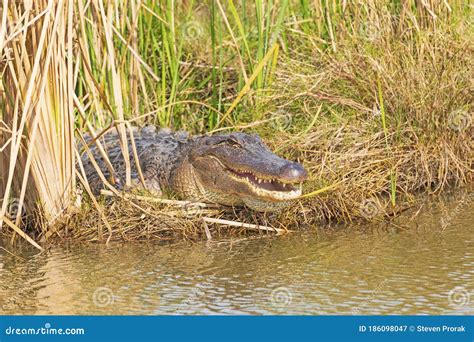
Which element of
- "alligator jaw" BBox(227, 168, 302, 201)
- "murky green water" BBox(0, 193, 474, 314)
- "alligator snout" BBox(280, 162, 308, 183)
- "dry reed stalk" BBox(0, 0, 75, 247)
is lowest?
"murky green water" BBox(0, 193, 474, 314)

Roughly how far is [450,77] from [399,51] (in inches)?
16.1

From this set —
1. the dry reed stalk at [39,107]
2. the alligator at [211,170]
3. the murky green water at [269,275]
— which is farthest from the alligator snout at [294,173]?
the dry reed stalk at [39,107]

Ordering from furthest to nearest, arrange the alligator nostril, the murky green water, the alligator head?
the alligator head
the alligator nostril
the murky green water

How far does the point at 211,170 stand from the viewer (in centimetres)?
653

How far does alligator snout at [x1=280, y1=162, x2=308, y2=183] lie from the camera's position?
5781mm

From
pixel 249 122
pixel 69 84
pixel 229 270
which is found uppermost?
pixel 69 84

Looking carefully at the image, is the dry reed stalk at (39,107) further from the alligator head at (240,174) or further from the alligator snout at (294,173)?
the alligator snout at (294,173)

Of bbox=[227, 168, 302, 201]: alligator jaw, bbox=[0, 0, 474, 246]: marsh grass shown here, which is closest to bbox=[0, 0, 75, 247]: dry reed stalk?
bbox=[0, 0, 474, 246]: marsh grass

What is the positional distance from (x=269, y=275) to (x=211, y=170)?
4.90 ft

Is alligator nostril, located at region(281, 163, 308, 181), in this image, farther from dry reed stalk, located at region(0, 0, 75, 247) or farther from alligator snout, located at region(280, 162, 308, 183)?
dry reed stalk, located at region(0, 0, 75, 247)

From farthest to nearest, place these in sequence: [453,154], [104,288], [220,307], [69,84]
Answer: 1. [453,154]
2. [69,84]
3. [104,288]
4. [220,307]
